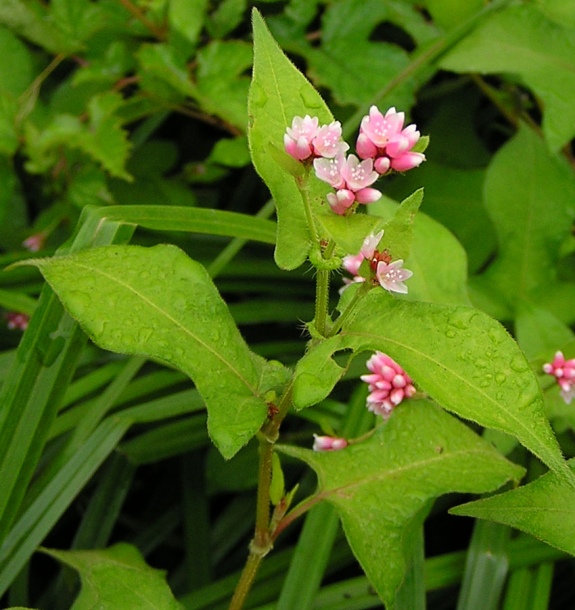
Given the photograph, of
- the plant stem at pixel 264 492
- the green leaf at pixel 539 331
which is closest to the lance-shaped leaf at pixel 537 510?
the plant stem at pixel 264 492

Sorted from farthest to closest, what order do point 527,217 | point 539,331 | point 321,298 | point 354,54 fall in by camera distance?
1. point 354,54
2. point 527,217
3. point 539,331
4. point 321,298

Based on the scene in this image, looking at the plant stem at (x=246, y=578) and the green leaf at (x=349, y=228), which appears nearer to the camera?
the green leaf at (x=349, y=228)

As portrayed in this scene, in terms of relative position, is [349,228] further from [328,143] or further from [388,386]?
[388,386]

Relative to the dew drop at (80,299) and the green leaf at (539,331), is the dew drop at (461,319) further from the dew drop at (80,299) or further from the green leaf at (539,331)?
the green leaf at (539,331)

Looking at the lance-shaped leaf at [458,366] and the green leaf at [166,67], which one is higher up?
the lance-shaped leaf at [458,366]

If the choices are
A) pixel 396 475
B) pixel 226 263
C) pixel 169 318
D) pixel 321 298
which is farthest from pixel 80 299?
pixel 226 263

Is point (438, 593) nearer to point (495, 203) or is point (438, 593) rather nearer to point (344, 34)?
point (495, 203)

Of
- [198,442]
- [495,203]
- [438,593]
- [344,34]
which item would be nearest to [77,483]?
[198,442]
